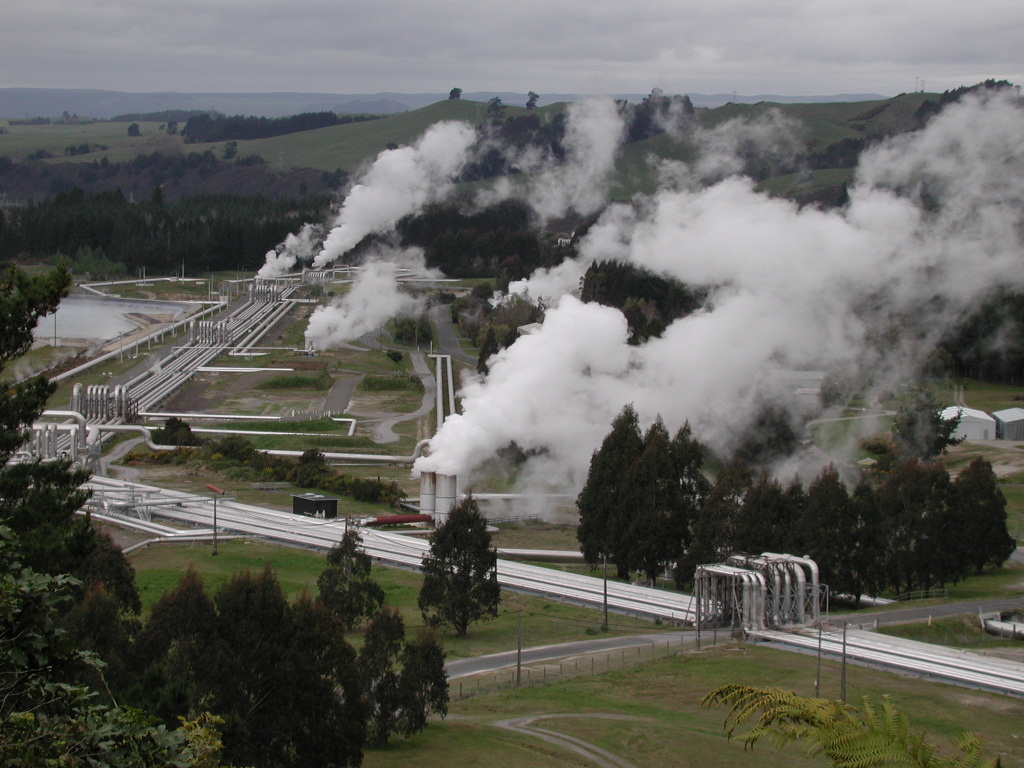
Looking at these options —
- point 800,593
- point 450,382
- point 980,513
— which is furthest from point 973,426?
point 800,593

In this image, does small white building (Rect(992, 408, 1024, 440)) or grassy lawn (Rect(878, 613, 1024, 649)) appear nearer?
grassy lawn (Rect(878, 613, 1024, 649))

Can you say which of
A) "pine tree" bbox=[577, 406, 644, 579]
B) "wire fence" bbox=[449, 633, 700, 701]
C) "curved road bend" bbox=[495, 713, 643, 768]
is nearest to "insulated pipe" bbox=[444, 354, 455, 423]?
"pine tree" bbox=[577, 406, 644, 579]

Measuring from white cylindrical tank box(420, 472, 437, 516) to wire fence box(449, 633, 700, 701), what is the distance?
17.2 m

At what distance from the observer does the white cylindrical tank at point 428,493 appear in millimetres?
50625

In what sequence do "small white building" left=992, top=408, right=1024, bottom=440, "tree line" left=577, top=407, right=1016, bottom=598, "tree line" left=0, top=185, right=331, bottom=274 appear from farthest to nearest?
"tree line" left=0, top=185, right=331, bottom=274 → "small white building" left=992, top=408, right=1024, bottom=440 → "tree line" left=577, top=407, right=1016, bottom=598

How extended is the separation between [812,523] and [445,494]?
15636mm

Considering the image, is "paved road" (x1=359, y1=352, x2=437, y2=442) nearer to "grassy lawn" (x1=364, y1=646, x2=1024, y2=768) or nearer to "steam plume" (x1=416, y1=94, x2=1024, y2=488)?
"steam plume" (x1=416, y1=94, x2=1024, y2=488)

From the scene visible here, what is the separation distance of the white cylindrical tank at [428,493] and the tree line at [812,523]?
779 centimetres

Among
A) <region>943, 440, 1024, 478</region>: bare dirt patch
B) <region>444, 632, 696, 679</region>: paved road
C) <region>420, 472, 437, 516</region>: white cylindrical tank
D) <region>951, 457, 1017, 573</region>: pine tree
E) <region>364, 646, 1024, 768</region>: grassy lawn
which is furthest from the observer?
<region>943, 440, 1024, 478</region>: bare dirt patch

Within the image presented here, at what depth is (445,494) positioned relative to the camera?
164 feet

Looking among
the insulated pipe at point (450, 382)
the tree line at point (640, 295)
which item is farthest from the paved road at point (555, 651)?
the insulated pipe at point (450, 382)

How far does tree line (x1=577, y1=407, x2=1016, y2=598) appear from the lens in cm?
4041

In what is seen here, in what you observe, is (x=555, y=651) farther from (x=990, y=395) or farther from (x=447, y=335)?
(x=447, y=335)

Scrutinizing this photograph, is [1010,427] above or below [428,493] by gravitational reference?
above
